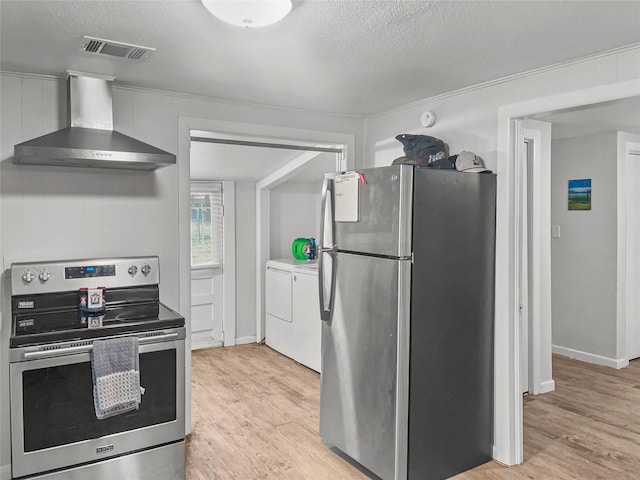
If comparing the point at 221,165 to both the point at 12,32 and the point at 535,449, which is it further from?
the point at 535,449

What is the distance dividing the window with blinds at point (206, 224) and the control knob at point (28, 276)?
8.19 feet

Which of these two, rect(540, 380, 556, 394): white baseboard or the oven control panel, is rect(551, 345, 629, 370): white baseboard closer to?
rect(540, 380, 556, 394): white baseboard

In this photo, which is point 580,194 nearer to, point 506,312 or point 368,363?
point 506,312

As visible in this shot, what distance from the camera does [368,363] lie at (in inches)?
108

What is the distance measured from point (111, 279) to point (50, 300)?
1.04ft

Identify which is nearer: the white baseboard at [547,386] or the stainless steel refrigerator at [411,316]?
the stainless steel refrigerator at [411,316]

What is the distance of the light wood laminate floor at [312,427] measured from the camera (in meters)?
2.81

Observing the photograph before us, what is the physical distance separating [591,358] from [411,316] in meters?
3.25

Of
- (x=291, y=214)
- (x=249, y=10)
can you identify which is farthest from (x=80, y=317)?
(x=291, y=214)

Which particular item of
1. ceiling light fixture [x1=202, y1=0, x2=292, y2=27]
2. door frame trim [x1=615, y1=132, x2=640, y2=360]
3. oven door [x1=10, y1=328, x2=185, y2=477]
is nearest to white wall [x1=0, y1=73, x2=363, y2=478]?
oven door [x1=10, y1=328, x2=185, y2=477]

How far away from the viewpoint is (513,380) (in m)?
2.86

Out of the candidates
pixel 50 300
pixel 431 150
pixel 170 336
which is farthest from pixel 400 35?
pixel 50 300

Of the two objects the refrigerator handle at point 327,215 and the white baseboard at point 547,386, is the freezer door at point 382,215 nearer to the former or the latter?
the refrigerator handle at point 327,215

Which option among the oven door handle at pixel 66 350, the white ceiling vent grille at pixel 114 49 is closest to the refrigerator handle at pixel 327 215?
the oven door handle at pixel 66 350
